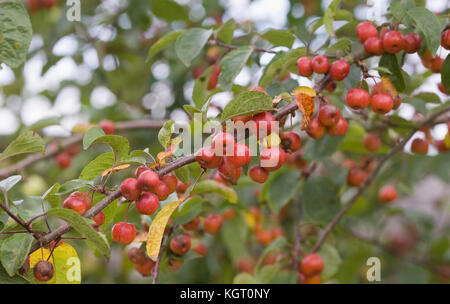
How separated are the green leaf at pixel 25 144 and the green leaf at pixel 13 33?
0.59 ft

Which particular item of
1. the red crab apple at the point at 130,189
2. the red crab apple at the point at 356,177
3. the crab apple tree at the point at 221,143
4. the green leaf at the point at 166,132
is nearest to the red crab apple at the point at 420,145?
the crab apple tree at the point at 221,143

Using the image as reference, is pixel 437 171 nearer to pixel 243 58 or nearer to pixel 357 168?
pixel 357 168

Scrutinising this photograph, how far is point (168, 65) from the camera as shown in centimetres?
275

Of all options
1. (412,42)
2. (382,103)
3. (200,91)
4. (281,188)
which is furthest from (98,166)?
(281,188)

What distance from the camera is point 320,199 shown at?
73.9 inches

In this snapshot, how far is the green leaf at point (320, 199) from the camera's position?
1847 millimetres

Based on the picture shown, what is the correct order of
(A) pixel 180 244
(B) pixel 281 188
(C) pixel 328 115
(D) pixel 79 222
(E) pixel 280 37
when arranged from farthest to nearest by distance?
1. (B) pixel 281 188
2. (E) pixel 280 37
3. (A) pixel 180 244
4. (C) pixel 328 115
5. (D) pixel 79 222

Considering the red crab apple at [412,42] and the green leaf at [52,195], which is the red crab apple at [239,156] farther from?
the red crab apple at [412,42]

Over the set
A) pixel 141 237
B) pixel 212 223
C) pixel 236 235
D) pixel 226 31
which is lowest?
pixel 236 235

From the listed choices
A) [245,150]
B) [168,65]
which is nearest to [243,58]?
[245,150]

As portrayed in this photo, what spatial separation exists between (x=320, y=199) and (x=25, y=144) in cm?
116

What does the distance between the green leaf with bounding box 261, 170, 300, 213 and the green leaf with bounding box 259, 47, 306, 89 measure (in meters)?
0.60

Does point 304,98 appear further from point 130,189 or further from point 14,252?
point 14,252

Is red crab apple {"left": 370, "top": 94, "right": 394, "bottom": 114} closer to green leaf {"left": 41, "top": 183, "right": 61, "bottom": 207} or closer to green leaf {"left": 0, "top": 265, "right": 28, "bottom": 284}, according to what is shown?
green leaf {"left": 41, "top": 183, "right": 61, "bottom": 207}
